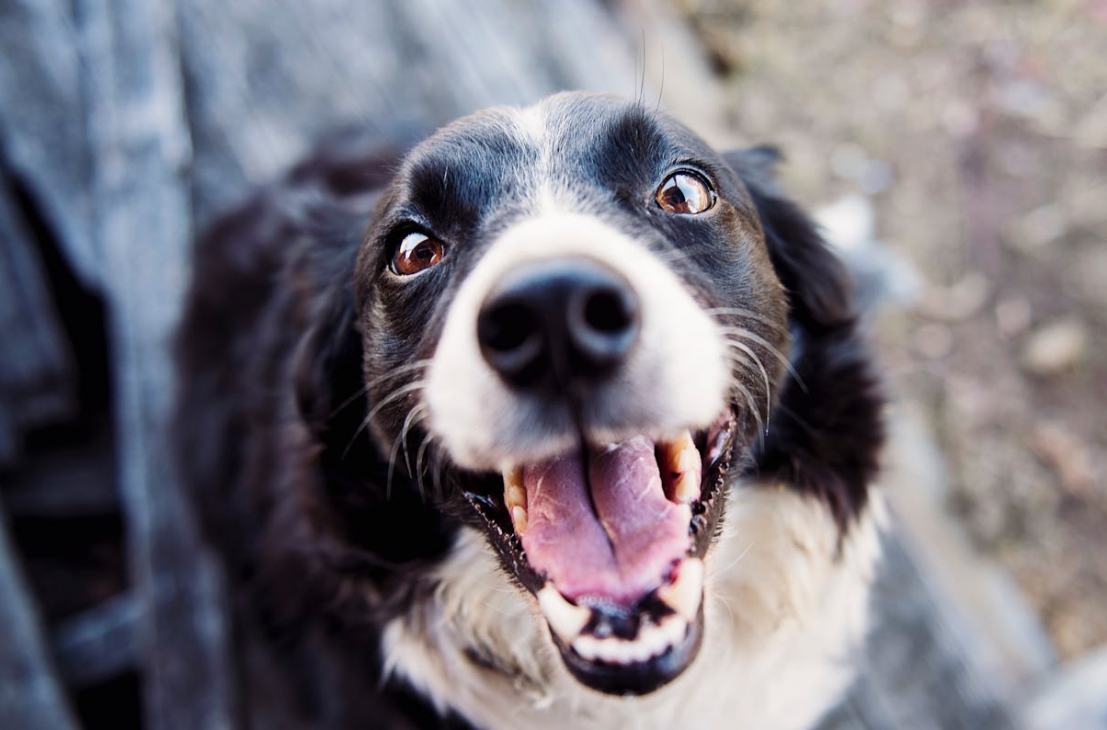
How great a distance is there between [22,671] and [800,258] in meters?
2.15

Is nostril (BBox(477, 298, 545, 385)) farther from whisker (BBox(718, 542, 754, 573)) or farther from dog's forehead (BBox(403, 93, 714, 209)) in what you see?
whisker (BBox(718, 542, 754, 573))

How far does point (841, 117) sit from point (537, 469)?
126 inches

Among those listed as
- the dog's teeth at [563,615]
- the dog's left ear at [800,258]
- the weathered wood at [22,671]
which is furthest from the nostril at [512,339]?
the weathered wood at [22,671]

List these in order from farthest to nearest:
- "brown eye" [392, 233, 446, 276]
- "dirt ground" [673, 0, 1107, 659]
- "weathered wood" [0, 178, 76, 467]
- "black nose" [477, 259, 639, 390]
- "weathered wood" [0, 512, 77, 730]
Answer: "dirt ground" [673, 0, 1107, 659]
"weathered wood" [0, 178, 76, 467]
"weathered wood" [0, 512, 77, 730]
"brown eye" [392, 233, 446, 276]
"black nose" [477, 259, 639, 390]

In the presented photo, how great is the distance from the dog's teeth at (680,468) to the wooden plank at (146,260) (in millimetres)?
1514

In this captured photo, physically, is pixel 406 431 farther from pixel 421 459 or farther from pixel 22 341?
pixel 22 341

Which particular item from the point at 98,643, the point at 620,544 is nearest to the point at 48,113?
the point at 98,643

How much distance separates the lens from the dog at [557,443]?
1.26 m

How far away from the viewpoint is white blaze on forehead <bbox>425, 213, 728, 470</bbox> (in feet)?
4.03

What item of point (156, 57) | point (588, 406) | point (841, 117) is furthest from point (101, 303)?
point (841, 117)

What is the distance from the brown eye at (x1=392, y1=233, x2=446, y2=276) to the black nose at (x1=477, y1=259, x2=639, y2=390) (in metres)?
0.40

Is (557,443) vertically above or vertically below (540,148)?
below

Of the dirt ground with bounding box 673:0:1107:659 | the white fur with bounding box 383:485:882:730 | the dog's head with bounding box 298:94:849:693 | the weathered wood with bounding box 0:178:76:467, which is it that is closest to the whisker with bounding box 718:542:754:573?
the white fur with bounding box 383:485:882:730

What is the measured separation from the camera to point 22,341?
2.41 metres
